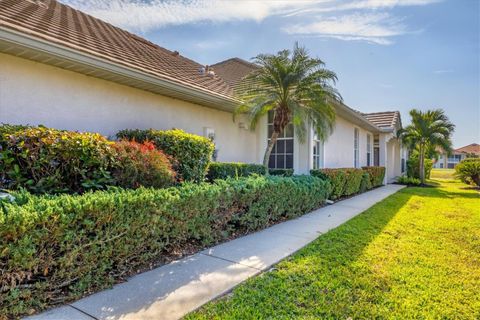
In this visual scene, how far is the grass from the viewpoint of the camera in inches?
121

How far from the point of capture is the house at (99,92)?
520 centimetres

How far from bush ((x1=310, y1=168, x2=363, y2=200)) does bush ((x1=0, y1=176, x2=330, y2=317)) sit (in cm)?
560

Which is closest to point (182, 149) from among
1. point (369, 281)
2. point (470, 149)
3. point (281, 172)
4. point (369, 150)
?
point (369, 281)

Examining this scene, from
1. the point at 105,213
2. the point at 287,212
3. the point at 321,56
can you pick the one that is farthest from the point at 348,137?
the point at 105,213

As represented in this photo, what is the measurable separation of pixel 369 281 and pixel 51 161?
4.99 metres

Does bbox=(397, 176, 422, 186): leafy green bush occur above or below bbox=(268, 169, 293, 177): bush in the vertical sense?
below

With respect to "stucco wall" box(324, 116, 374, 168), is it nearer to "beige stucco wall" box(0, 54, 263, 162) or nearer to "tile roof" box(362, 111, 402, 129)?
"tile roof" box(362, 111, 402, 129)

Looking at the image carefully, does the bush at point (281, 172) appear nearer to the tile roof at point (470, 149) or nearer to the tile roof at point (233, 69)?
the tile roof at point (233, 69)

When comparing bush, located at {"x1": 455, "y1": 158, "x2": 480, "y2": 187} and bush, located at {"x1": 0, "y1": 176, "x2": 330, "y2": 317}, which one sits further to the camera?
bush, located at {"x1": 455, "y1": 158, "x2": 480, "y2": 187}

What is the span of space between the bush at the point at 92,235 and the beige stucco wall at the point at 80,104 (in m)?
2.85

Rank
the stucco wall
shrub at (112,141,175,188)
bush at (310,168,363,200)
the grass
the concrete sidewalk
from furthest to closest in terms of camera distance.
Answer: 1. the stucco wall
2. bush at (310,168,363,200)
3. shrub at (112,141,175,188)
4. the grass
5. the concrete sidewalk

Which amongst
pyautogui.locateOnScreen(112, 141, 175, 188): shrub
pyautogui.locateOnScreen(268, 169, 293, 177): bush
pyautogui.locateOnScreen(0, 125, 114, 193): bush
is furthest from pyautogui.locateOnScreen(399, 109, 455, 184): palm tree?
pyautogui.locateOnScreen(0, 125, 114, 193): bush

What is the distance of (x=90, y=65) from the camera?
18.8 ft

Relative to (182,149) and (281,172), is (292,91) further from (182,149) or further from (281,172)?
(182,149)
